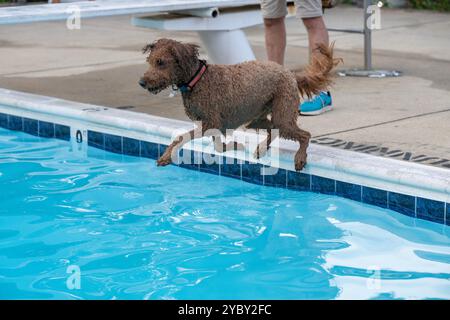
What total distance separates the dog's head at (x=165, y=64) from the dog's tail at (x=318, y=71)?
93 cm

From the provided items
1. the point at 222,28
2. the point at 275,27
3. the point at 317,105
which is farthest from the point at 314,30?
the point at 222,28

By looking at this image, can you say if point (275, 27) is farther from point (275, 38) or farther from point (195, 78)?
point (195, 78)

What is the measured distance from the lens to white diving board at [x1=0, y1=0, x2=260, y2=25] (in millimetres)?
6973

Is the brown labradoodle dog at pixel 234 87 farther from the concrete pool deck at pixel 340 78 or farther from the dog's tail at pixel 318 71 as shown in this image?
the concrete pool deck at pixel 340 78

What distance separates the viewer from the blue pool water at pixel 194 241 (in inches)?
177

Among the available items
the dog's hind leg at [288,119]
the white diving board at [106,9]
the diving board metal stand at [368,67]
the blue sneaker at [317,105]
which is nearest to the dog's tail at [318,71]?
the dog's hind leg at [288,119]

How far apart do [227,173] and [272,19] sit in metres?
1.71

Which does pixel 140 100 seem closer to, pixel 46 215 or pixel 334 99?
pixel 334 99

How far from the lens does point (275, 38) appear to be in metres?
7.32

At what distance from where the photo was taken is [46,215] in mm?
5590

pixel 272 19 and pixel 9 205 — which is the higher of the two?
pixel 272 19

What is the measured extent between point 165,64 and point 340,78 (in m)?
3.65
